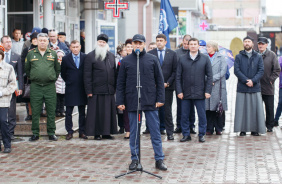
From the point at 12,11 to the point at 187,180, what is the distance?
1197 cm

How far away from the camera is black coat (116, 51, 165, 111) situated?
9078mm

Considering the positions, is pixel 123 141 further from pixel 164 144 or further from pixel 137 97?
pixel 137 97

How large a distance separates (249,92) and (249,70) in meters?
0.45

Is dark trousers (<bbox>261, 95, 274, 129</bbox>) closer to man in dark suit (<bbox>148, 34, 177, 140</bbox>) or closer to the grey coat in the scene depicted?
the grey coat

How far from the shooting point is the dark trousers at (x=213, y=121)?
1262 cm

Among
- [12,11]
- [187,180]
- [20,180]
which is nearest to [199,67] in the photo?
[187,180]

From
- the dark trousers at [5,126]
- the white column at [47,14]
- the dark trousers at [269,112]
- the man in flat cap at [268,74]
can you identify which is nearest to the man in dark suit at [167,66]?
the man in flat cap at [268,74]

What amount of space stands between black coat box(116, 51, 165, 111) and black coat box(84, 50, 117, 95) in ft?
8.33

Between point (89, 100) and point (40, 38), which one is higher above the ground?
point (40, 38)

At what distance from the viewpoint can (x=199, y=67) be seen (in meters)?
11.6

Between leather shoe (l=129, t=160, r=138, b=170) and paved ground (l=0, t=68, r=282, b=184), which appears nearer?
paved ground (l=0, t=68, r=282, b=184)

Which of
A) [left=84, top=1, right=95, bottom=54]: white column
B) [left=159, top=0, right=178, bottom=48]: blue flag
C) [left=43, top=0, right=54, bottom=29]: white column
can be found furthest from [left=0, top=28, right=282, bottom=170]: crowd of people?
[left=84, top=1, right=95, bottom=54]: white column

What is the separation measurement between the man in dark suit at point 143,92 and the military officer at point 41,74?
2.73 meters

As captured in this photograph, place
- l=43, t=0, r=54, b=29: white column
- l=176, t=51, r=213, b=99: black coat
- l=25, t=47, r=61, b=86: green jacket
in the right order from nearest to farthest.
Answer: l=25, t=47, r=61, b=86: green jacket → l=176, t=51, r=213, b=99: black coat → l=43, t=0, r=54, b=29: white column
